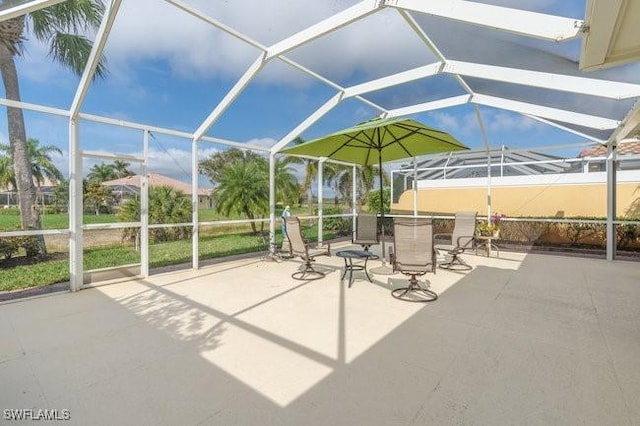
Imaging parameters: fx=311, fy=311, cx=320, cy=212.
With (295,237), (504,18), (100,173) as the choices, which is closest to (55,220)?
(100,173)

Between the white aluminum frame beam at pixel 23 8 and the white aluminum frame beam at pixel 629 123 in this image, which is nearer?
the white aluminum frame beam at pixel 23 8

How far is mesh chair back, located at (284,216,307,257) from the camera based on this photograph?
6.08 m

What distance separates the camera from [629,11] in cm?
226

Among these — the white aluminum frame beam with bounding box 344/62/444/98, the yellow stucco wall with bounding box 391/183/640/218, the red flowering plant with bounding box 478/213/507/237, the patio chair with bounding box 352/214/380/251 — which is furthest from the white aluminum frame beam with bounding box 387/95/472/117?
the yellow stucco wall with bounding box 391/183/640/218

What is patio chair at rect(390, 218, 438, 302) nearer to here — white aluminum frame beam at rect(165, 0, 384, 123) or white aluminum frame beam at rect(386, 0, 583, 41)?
white aluminum frame beam at rect(386, 0, 583, 41)

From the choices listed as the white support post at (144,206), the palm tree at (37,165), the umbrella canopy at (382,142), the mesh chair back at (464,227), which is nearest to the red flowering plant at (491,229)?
the mesh chair back at (464,227)

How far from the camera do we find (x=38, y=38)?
6.62 m

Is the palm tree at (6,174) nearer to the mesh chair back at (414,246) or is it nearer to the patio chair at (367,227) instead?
the mesh chair back at (414,246)

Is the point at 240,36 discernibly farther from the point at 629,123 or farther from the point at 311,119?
the point at 629,123

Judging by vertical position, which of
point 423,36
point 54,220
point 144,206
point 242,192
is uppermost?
point 423,36

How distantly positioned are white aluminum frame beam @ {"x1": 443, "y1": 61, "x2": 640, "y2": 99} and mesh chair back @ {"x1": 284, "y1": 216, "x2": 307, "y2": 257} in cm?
401

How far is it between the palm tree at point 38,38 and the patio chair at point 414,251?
6.68 metres

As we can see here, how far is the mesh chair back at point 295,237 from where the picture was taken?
239 inches
